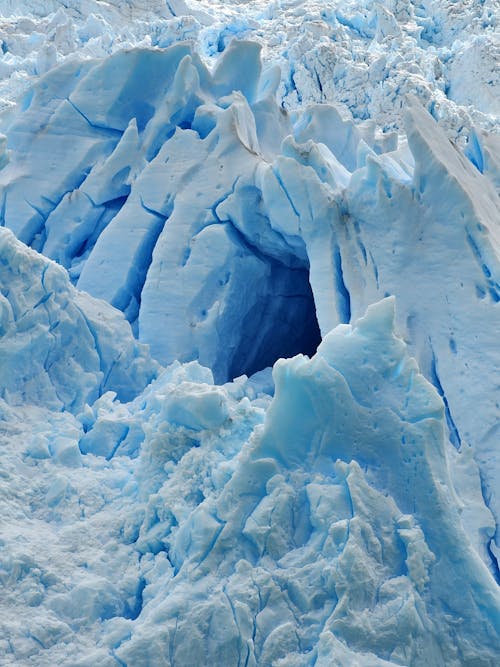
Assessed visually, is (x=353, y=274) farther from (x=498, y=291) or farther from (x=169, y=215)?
(x=169, y=215)

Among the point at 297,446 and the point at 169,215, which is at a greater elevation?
the point at 297,446

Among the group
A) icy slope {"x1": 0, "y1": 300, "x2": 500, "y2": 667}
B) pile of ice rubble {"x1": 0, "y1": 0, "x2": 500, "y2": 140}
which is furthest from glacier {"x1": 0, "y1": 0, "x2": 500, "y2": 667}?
pile of ice rubble {"x1": 0, "y1": 0, "x2": 500, "y2": 140}

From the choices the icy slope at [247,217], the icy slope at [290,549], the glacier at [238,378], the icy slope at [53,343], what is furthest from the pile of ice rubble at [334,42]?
the icy slope at [290,549]

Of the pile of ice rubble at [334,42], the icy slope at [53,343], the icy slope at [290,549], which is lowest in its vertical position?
the pile of ice rubble at [334,42]

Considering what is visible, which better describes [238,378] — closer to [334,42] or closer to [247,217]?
[247,217]

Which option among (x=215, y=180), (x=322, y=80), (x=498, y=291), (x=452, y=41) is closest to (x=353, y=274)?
(x=498, y=291)

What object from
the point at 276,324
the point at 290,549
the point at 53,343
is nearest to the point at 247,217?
the point at 276,324

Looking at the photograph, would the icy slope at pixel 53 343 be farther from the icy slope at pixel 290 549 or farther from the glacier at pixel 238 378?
the icy slope at pixel 290 549
